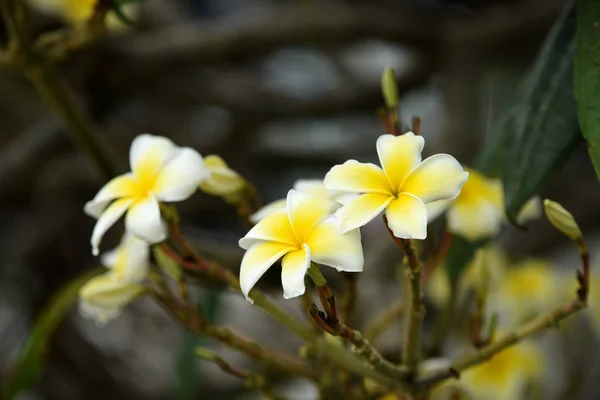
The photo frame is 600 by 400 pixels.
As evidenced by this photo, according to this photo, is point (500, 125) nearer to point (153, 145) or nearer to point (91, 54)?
point (153, 145)

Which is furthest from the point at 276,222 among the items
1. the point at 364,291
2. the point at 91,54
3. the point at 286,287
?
the point at 91,54

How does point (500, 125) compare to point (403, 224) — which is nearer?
point (403, 224)

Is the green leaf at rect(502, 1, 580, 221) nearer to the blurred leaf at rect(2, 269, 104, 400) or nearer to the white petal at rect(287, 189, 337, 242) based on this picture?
the white petal at rect(287, 189, 337, 242)

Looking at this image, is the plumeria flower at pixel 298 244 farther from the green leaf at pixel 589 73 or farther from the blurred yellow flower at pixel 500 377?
the blurred yellow flower at pixel 500 377

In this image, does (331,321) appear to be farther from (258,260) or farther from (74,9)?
(74,9)

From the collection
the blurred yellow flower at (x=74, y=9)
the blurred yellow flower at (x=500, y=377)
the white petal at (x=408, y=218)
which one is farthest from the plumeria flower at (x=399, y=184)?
the blurred yellow flower at (x=74, y=9)

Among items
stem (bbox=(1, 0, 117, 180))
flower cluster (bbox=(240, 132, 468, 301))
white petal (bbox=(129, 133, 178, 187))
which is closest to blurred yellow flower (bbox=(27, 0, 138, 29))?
stem (bbox=(1, 0, 117, 180))

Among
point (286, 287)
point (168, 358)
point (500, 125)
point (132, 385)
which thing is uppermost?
point (286, 287)
